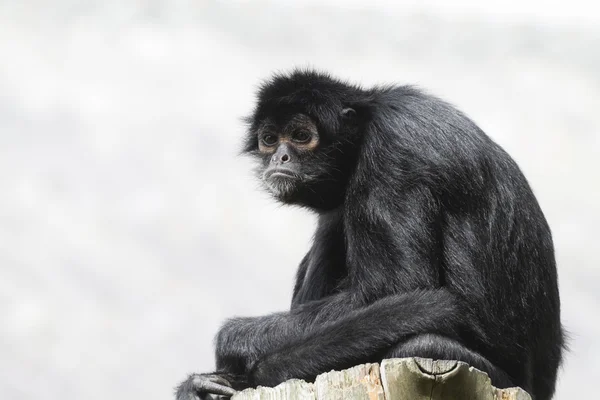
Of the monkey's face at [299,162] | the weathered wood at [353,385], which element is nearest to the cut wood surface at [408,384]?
the weathered wood at [353,385]

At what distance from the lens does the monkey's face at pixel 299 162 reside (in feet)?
34.6

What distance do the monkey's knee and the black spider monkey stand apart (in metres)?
0.01

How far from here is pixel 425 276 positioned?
8.77m

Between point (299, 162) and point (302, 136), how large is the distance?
1.16 ft

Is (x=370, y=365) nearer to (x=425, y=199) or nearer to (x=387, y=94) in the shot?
(x=425, y=199)

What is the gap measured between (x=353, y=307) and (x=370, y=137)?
1.93 metres

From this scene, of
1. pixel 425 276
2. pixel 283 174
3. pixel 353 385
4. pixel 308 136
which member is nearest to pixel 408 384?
pixel 353 385

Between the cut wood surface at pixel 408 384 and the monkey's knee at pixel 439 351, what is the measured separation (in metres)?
1.14

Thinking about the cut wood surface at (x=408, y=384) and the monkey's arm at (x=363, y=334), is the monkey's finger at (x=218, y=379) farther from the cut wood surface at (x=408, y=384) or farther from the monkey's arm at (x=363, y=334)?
the cut wood surface at (x=408, y=384)

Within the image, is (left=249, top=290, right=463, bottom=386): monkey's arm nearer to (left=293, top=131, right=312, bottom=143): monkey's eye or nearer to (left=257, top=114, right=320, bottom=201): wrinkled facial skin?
(left=257, top=114, right=320, bottom=201): wrinkled facial skin

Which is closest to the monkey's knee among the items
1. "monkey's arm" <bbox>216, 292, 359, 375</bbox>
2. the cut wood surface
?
"monkey's arm" <bbox>216, 292, 359, 375</bbox>

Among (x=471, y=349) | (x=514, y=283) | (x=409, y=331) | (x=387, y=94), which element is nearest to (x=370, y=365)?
(x=409, y=331)

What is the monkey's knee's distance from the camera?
322 inches

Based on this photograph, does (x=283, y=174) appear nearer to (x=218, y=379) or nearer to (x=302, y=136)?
(x=302, y=136)
